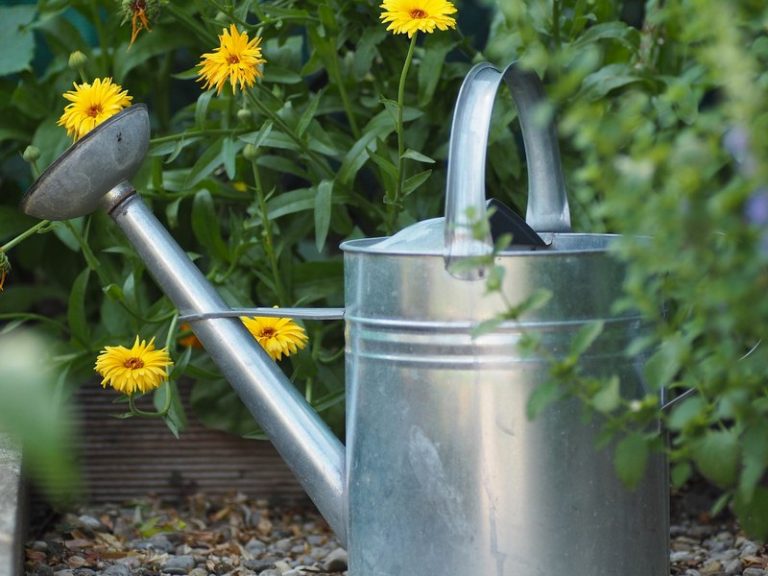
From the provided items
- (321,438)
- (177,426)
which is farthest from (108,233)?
(321,438)

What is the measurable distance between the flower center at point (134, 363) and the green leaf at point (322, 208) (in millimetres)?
307

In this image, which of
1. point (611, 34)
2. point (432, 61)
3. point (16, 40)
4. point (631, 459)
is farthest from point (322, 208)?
point (631, 459)

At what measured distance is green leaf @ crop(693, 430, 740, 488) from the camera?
94 centimetres

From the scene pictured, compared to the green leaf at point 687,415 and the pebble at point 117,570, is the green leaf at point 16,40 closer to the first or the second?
the pebble at point 117,570

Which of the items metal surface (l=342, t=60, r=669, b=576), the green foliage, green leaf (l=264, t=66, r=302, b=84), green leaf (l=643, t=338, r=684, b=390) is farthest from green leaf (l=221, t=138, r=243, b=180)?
green leaf (l=643, t=338, r=684, b=390)

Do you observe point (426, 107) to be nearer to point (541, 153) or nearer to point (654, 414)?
point (541, 153)

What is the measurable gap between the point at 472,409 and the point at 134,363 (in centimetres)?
50

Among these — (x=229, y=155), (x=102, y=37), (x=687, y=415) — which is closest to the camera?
(x=687, y=415)

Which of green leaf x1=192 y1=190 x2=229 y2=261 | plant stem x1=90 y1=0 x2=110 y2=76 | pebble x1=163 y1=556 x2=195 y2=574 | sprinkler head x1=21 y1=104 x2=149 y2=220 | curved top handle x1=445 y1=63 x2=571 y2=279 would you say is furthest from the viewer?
plant stem x1=90 y1=0 x2=110 y2=76

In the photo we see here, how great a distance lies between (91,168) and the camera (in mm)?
1282

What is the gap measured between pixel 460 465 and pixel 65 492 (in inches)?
36.3

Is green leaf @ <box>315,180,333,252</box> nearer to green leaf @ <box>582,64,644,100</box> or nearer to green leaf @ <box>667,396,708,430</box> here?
green leaf @ <box>582,64,644,100</box>

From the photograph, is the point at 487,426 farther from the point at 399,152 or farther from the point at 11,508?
the point at 11,508

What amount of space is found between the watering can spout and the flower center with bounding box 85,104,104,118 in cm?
16
